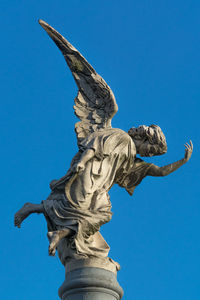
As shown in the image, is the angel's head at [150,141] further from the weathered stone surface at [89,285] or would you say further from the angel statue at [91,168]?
the weathered stone surface at [89,285]

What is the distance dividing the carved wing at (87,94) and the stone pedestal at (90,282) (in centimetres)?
264

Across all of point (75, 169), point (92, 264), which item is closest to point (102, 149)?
point (75, 169)

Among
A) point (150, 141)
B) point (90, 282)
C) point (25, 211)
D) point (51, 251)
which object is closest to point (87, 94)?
point (150, 141)

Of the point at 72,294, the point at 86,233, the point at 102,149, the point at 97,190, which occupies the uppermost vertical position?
the point at 102,149

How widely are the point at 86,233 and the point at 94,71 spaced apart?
3528 mm

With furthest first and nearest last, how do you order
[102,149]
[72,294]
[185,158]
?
[185,158]
[102,149]
[72,294]

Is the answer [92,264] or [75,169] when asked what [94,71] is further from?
[92,264]

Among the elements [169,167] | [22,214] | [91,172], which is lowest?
[22,214]

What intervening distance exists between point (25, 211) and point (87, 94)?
281 centimetres

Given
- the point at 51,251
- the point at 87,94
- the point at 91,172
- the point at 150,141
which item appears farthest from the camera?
the point at 87,94

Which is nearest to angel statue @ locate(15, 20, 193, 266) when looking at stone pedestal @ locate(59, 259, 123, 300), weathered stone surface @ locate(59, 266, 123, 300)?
stone pedestal @ locate(59, 259, 123, 300)

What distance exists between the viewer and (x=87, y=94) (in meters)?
10.1

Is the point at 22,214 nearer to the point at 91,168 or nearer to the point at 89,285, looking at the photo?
the point at 91,168

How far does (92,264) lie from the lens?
8.05 metres
